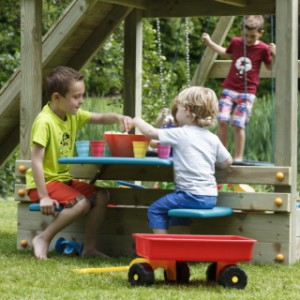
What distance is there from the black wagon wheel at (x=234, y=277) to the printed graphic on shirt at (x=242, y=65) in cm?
321

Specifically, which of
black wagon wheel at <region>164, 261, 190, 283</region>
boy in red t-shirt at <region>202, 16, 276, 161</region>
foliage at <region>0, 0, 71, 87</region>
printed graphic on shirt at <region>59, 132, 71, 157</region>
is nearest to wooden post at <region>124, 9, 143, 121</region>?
boy in red t-shirt at <region>202, 16, 276, 161</region>

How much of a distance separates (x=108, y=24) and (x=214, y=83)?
1114cm

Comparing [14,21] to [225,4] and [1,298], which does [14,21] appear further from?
[1,298]

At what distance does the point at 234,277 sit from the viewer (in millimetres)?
4648

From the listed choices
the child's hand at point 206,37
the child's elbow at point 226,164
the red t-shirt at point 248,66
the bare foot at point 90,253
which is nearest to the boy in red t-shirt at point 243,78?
the red t-shirt at point 248,66

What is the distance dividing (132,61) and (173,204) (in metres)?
2.35

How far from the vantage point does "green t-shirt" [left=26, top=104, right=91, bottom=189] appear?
5773 millimetres

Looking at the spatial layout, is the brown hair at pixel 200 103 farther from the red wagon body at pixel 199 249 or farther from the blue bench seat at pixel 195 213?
the red wagon body at pixel 199 249

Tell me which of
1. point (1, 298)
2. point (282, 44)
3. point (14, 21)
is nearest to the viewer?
point (1, 298)

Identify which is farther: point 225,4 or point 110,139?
point 225,4

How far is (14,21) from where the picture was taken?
43.9 ft

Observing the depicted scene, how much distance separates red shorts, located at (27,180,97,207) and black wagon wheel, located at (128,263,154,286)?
3.88 ft

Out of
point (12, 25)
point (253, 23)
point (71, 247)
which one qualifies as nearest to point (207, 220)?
point (71, 247)

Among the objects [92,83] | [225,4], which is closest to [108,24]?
[225,4]
